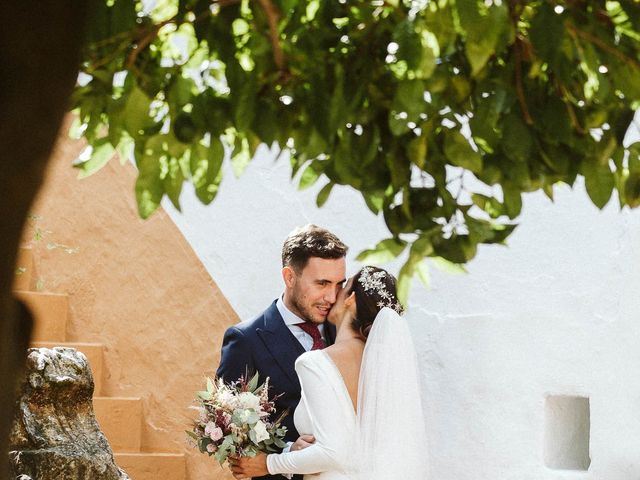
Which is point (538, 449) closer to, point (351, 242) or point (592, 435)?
point (592, 435)

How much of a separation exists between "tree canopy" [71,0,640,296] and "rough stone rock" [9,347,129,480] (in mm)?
2461

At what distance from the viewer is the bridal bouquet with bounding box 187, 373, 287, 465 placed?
5.00 meters

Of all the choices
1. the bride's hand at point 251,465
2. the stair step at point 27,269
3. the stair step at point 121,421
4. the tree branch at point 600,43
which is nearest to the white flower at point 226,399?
the bride's hand at point 251,465

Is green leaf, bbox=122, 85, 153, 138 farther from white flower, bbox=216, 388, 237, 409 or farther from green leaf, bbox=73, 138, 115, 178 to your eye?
white flower, bbox=216, 388, 237, 409

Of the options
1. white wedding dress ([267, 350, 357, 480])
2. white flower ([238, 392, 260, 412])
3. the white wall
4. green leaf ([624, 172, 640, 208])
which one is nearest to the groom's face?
white wedding dress ([267, 350, 357, 480])

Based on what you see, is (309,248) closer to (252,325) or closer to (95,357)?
(252,325)

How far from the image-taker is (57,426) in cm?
484

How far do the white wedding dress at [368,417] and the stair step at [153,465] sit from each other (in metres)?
1.66

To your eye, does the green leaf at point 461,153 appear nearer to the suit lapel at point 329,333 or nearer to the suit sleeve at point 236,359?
the suit sleeve at point 236,359

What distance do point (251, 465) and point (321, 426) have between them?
0.38m

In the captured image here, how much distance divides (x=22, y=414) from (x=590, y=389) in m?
3.10

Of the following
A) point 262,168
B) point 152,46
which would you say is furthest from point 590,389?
point 152,46

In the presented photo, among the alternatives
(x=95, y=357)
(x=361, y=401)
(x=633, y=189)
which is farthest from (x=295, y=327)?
(x=633, y=189)

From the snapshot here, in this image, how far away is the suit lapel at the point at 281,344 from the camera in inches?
214
